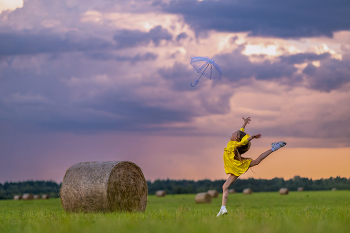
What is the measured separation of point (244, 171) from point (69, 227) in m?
5.73

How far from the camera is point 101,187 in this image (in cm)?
1402

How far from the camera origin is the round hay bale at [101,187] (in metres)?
14.1

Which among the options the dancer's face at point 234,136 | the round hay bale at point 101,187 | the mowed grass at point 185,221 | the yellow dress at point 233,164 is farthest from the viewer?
the round hay bale at point 101,187

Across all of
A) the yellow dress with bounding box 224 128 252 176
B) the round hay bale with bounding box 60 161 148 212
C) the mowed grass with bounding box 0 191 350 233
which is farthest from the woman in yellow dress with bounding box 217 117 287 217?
the round hay bale with bounding box 60 161 148 212

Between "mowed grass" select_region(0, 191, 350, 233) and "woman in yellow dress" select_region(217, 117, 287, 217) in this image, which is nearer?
"mowed grass" select_region(0, 191, 350, 233)

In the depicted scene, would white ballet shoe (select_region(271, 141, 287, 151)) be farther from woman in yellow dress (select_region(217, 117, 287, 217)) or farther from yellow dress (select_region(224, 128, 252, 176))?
yellow dress (select_region(224, 128, 252, 176))

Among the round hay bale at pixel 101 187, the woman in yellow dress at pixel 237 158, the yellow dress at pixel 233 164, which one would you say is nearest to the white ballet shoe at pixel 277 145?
the woman in yellow dress at pixel 237 158

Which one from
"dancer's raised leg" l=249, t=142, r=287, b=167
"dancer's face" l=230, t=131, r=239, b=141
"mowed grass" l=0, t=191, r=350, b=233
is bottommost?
"mowed grass" l=0, t=191, r=350, b=233

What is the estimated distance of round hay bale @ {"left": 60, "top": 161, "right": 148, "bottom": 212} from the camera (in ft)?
46.2

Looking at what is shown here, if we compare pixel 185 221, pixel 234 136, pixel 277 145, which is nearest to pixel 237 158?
pixel 234 136

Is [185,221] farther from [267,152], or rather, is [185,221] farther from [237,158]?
[267,152]

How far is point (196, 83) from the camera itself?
13031 millimetres

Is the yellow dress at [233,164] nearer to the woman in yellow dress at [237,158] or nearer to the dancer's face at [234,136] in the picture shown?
the woman in yellow dress at [237,158]

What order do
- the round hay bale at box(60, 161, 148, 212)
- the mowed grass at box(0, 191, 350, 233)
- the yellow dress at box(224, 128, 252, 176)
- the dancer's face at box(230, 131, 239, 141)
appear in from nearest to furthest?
the mowed grass at box(0, 191, 350, 233)
the yellow dress at box(224, 128, 252, 176)
the dancer's face at box(230, 131, 239, 141)
the round hay bale at box(60, 161, 148, 212)
